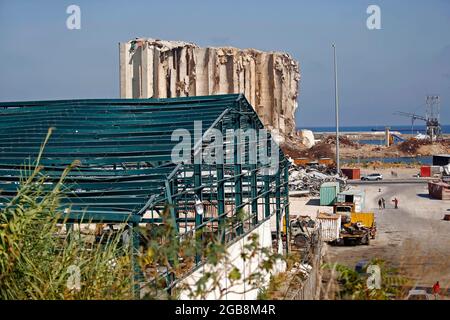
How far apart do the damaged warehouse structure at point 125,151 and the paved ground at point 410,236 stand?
5345 millimetres

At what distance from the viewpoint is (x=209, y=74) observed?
10675 centimetres

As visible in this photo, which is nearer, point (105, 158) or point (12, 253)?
point (12, 253)

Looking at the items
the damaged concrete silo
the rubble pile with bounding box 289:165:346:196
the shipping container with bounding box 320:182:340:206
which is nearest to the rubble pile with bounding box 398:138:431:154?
the damaged concrete silo

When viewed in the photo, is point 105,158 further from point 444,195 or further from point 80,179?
point 444,195

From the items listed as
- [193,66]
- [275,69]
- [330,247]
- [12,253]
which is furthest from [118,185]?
[275,69]

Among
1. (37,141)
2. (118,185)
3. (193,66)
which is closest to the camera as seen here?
(118,185)

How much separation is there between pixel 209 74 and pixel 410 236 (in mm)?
76092

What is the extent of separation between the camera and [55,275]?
28.4ft

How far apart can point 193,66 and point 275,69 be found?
15.0 metres

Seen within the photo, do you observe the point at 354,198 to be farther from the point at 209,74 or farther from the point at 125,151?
the point at 209,74

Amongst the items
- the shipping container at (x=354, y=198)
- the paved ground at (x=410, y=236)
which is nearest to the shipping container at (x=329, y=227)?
the paved ground at (x=410, y=236)

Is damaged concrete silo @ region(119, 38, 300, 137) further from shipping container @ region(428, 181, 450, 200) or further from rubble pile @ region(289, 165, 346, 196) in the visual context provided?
shipping container @ region(428, 181, 450, 200)

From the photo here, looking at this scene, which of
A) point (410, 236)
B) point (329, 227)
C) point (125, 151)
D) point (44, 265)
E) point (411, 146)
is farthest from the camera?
point (411, 146)

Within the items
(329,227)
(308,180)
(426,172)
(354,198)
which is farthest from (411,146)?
(329,227)
